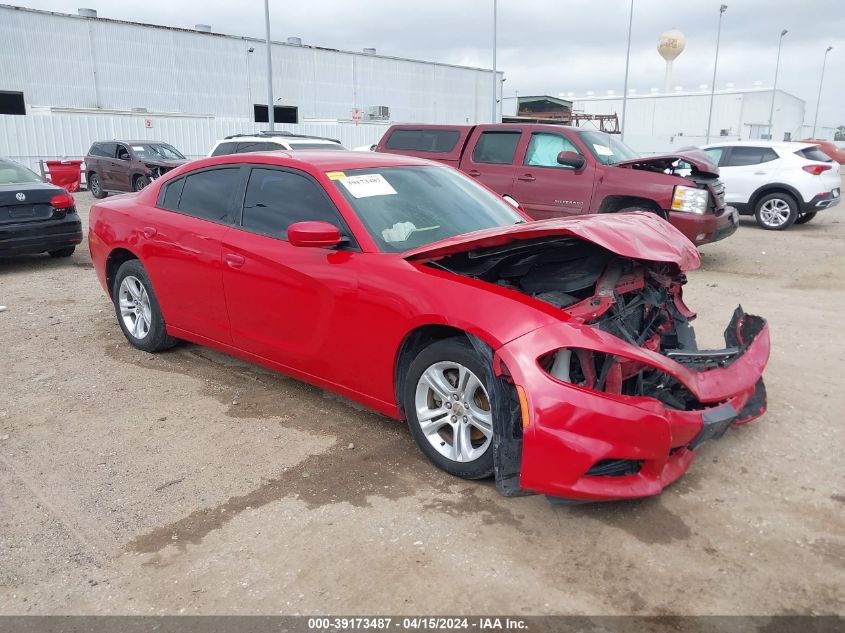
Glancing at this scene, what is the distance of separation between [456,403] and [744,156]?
12.1m

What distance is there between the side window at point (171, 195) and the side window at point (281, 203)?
0.81m

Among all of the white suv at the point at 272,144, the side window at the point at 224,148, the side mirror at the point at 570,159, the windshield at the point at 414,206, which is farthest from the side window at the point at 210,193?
the side window at the point at 224,148

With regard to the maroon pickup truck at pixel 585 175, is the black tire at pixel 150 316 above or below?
below

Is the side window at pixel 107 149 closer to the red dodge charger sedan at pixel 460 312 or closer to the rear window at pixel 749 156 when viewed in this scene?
the red dodge charger sedan at pixel 460 312

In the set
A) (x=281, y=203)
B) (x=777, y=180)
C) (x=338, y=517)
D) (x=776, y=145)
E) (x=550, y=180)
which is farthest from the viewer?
(x=776, y=145)

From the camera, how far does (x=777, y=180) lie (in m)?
12.7

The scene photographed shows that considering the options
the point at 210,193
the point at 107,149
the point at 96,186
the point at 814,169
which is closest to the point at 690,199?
the point at 814,169

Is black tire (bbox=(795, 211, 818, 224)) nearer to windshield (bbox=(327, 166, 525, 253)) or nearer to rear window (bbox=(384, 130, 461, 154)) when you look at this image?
rear window (bbox=(384, 130, 461, 154))

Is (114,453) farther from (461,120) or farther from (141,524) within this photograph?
(461,120)

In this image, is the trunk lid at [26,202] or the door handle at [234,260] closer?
the door handle at [234,260]

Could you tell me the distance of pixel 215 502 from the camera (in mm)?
3252

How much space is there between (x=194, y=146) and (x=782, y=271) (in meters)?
24.7

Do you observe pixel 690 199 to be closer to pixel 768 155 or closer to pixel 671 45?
pixel 768 155

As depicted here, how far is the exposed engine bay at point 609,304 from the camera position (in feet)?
10.2
